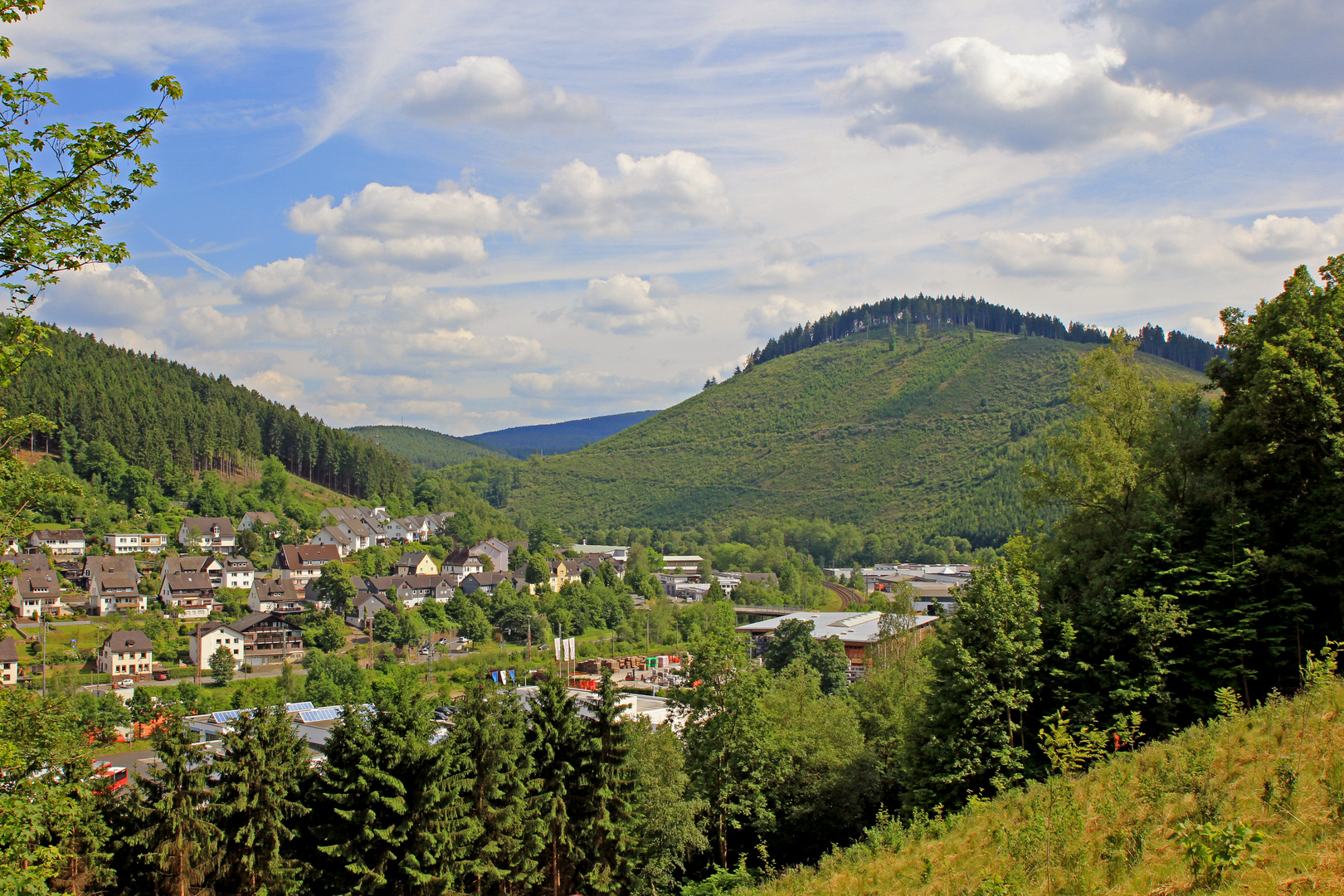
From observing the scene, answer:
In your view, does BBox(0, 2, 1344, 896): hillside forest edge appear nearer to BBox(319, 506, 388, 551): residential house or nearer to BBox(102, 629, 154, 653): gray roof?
BBox(102, 629, 154, 653): gray roof

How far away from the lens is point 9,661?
5231 cm

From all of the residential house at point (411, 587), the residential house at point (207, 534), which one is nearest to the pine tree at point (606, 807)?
the residential house at point (411, 587)

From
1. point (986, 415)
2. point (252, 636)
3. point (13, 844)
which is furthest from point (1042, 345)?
point (13, 844)

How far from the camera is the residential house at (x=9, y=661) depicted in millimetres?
50594

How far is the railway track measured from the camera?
97.4 meters

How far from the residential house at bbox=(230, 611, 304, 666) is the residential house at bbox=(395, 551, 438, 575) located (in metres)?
21.2

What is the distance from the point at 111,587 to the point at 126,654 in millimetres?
14814

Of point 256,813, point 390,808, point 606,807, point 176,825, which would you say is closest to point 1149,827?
point 606,807

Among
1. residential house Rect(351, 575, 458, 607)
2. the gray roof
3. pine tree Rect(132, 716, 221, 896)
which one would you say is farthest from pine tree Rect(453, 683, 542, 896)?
residential house Rect(351, 575, 458, 607)

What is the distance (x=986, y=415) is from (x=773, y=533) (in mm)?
57614

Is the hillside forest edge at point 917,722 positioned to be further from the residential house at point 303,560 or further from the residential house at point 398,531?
the residential house at point 398,531

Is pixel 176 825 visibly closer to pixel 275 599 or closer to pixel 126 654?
pixel 126 654

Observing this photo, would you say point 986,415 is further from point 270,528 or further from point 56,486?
point 56,486

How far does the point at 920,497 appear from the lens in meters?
150
